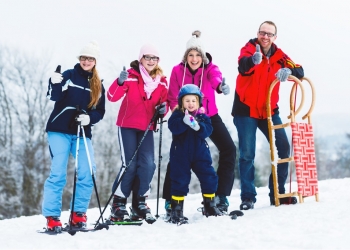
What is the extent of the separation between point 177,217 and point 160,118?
131 cm

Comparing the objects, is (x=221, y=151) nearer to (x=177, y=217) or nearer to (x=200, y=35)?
(x=177, y=217)

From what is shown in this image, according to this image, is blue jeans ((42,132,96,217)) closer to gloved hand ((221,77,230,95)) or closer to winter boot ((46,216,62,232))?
winter boot ((46,216,62,232))

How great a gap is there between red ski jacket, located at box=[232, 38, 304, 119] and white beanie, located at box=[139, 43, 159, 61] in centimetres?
106

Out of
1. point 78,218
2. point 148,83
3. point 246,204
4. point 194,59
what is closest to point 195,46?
point 194,59

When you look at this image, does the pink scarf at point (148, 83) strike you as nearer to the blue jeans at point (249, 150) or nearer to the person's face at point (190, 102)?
the person's face at point (190, 102)

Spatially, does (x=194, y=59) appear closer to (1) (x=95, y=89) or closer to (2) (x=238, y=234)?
(1) (x=95, y=89)

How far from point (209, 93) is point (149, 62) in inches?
33.2

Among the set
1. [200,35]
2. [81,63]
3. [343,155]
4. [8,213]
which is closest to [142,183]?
[81,63]

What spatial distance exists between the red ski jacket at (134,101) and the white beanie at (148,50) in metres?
0.23

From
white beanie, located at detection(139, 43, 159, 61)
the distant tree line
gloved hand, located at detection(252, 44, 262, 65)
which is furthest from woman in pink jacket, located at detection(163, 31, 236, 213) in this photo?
the distant tree line

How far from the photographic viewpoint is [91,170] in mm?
5203

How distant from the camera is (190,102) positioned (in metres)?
5.30

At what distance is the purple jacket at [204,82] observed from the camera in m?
5.76

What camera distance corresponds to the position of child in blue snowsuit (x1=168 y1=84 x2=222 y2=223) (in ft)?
17.2
